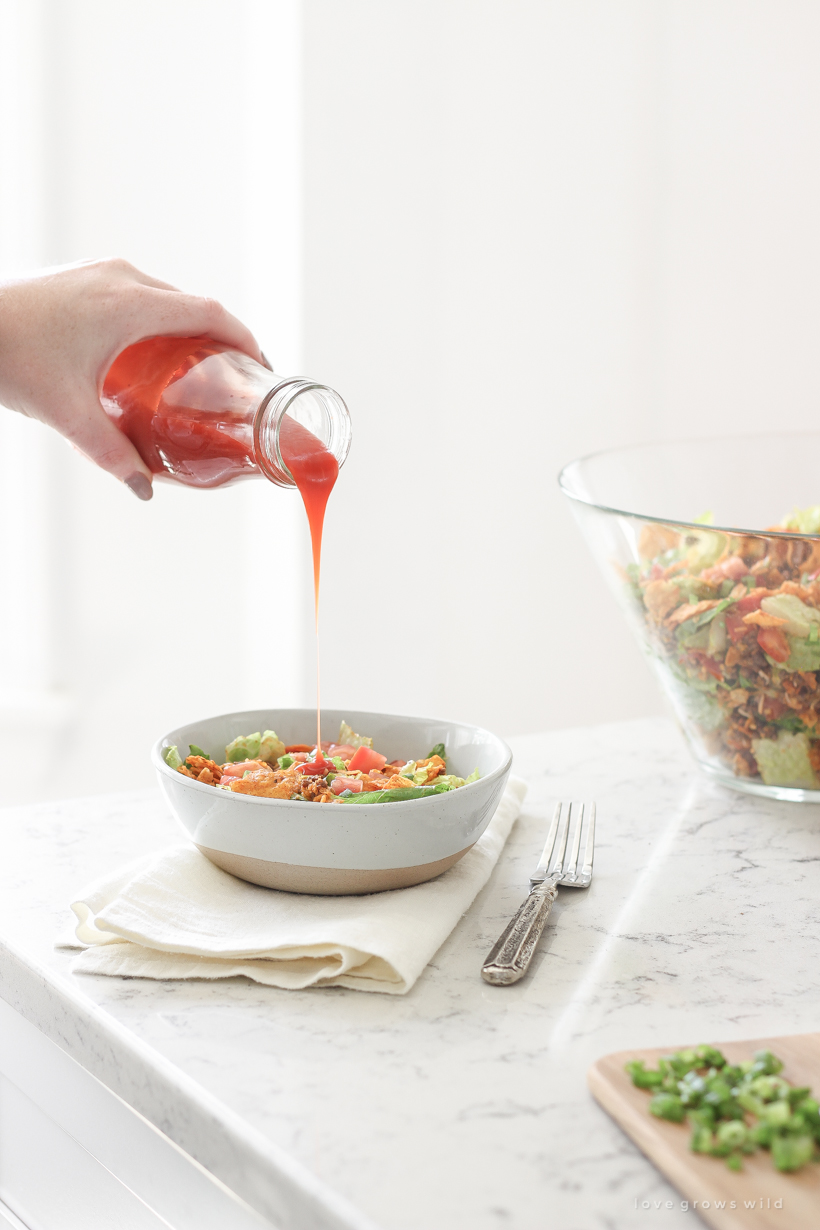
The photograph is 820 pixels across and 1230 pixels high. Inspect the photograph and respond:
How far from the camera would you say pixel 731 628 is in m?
1.16

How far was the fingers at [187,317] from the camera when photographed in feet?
3.05

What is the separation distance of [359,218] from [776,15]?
103cm

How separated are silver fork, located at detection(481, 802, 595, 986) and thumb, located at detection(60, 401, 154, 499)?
1.55ft

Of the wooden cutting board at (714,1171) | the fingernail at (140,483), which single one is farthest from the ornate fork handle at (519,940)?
the fingernail at (140,483)

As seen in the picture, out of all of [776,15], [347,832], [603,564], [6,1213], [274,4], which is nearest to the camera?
[347,832]

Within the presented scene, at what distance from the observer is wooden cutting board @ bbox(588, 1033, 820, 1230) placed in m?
0.52

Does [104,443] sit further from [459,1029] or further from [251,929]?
[459,1029]

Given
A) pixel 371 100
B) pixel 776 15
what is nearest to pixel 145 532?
pixel 371 100

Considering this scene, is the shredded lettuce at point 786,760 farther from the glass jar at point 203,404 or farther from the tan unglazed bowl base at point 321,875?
the glass jar at point 203,404

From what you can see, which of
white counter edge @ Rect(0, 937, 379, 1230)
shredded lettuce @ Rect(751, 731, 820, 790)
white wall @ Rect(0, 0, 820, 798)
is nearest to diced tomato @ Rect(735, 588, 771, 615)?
shredded lettuce @ Rect(751, 731, 820, 790)

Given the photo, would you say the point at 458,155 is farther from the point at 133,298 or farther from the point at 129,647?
the point at 133,298

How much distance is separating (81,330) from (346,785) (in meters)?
0.45

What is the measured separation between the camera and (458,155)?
9.20ft

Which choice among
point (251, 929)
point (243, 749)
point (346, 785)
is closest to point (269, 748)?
point (243, 749)
